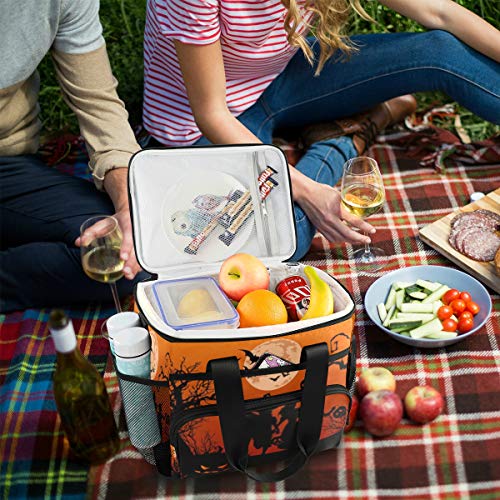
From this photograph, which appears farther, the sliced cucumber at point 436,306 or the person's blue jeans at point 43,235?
the person's blue jeans at point 43,235

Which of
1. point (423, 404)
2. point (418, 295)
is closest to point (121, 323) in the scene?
point (423, 404)

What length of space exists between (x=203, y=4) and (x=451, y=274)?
3.26ft

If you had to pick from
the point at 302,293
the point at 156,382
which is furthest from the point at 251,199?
the point at 156,382

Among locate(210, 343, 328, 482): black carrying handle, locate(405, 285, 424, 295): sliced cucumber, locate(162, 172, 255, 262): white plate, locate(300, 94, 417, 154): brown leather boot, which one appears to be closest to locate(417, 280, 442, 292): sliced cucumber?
locate(405, 285, 424, 295): sliced cucumber

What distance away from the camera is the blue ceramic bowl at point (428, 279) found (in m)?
1.90

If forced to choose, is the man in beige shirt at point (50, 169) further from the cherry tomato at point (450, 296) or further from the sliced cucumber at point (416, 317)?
the cherry tomato at point (450, 296)

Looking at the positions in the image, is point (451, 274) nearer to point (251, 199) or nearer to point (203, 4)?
point (251, 199)

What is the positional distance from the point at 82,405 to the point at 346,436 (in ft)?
2.02

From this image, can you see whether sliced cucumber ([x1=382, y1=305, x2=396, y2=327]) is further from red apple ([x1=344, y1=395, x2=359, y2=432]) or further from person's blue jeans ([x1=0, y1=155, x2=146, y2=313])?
person's blue jeans ([x1=0, y1=155, x2=146, y2=313])

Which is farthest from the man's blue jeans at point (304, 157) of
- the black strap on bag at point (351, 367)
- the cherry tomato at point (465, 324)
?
the black strap on bag at point (351, 367)

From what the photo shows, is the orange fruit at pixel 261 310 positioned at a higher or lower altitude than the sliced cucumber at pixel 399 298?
higher

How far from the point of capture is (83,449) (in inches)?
66.8

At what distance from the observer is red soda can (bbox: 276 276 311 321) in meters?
1.59

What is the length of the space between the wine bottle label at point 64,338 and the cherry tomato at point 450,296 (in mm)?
1032
